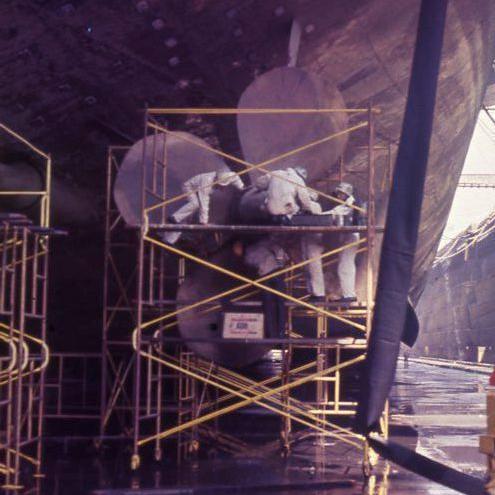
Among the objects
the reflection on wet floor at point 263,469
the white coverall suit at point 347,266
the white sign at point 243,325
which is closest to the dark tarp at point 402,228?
the reflection on wet floor at point 263,469

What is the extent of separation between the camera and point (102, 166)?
38.3ft

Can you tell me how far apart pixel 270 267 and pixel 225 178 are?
1129 mm

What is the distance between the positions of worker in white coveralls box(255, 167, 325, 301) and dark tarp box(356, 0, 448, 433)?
136cm

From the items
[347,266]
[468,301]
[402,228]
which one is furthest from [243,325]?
[468,301]

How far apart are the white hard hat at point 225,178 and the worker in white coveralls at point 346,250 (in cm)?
116

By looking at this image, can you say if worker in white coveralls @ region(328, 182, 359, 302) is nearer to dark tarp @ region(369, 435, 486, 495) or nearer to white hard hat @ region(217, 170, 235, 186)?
white hard hat @ region(217, 170, 235, 186)

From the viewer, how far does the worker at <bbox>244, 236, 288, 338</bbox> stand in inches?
364

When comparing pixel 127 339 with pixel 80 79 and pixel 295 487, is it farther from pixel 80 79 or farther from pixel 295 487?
pixel 295 487

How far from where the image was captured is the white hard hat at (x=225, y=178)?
911cm

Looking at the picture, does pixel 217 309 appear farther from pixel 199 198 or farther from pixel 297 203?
pixel 297 203

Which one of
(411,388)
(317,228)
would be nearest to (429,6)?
(317,228)

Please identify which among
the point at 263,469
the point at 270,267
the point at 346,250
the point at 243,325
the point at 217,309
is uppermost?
the point at 346,250

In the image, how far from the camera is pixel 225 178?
9.11 meters

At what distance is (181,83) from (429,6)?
377 centimetres
